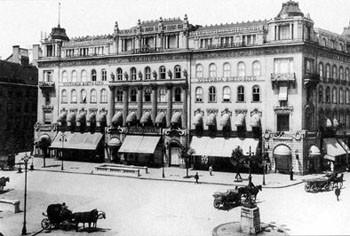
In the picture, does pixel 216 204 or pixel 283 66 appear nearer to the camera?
pixel 216 204

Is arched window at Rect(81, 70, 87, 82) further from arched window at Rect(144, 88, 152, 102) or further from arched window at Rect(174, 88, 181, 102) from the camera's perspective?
arched window at Rect(174, 88, 181, 102)

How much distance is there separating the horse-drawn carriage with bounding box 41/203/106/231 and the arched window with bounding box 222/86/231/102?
3201 cm

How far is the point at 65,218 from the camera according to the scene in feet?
91.3

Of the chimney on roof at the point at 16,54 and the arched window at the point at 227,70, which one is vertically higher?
the chimney on roof at the point at 16,54

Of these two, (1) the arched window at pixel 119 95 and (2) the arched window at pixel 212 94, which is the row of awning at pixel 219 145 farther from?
(1) the arched window at pixel 119 95

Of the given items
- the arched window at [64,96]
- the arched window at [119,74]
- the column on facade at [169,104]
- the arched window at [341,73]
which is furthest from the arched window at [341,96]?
the arched window at [64,96]

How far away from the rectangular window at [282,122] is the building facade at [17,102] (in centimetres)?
4591

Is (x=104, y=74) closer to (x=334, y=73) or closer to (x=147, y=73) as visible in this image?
(x=147, y=73)

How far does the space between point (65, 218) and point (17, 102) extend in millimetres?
57246

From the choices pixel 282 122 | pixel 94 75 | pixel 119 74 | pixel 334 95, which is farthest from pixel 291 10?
pixel 94 75

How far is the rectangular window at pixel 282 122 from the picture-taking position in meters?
52.8

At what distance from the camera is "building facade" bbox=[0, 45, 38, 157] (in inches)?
2990

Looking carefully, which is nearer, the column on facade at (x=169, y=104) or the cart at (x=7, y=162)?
the cart at (x=7, y=162)

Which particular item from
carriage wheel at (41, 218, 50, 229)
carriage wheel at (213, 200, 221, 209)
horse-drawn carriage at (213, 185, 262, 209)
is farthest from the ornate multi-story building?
carriage wheel at (41, 218, 50, 229)
